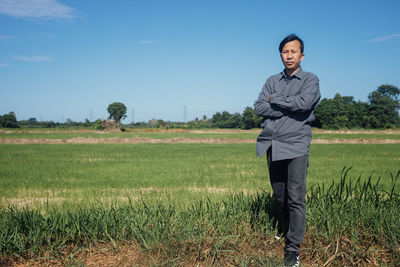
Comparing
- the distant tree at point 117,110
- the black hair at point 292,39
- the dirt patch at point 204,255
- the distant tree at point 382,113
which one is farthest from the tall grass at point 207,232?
the distant tree at point 117,110

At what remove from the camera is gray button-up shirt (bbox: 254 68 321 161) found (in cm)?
269

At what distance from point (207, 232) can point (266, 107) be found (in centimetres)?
147

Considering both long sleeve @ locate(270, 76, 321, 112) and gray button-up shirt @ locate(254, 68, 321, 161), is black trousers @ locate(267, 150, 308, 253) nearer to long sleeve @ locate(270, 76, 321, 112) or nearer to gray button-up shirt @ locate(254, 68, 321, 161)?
gray button-up shirt @ locate(254, 68, 321, 161)

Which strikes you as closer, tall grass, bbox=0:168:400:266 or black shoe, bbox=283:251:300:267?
black shoe, bbox=283:251:300:267

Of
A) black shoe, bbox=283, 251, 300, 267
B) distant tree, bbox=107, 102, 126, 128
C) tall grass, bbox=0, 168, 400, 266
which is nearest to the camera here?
black shoe, bbox=283, 251, 300, 267

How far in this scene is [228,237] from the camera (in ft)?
9.64

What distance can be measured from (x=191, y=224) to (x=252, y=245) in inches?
27.1

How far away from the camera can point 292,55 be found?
2.85m

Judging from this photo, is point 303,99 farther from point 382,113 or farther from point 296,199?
point 382,113

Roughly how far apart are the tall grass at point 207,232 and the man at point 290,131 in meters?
0.41

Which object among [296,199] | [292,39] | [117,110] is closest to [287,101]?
[292,39]

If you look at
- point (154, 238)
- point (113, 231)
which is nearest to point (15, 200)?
point (113, 231)

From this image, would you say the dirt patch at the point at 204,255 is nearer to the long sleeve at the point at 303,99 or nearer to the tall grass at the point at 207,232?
the tall grass at the point at 207,232

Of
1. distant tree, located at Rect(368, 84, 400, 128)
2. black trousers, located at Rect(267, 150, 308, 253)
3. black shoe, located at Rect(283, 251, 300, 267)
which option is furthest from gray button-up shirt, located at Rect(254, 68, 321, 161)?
distant tree, located at Rect(368, 84, 400, 128)
